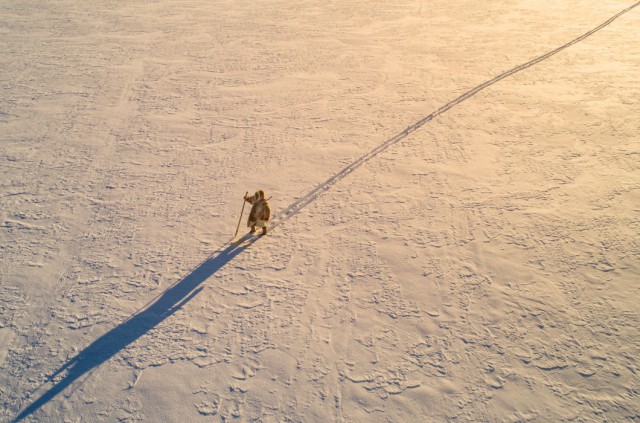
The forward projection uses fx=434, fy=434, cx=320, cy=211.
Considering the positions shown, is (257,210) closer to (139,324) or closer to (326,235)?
(326,235)

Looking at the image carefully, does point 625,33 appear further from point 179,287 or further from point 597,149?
point 179,287

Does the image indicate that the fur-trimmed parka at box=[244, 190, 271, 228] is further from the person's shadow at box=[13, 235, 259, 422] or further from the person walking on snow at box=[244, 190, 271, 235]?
the person's shadow at box=[13, 235, 259, 422]

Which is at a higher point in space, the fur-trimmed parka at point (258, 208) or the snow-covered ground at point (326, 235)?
the fur-trimmed parka at point (258, 208)

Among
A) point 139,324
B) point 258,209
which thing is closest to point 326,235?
point 258,209

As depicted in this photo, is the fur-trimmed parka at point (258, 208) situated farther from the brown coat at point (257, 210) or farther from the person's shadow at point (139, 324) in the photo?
the person's shadow at point (139, 324)

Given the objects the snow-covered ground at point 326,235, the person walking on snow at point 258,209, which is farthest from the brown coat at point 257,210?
the snow-covered ground at point 326,235
